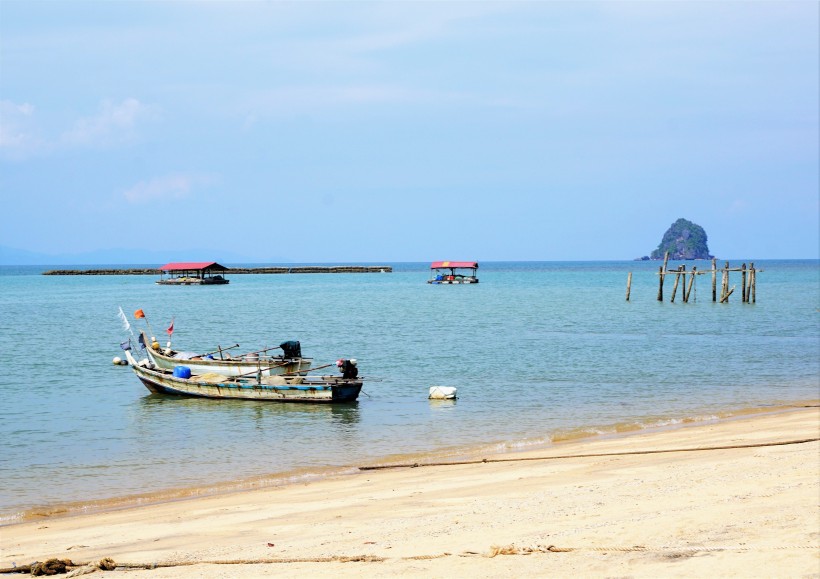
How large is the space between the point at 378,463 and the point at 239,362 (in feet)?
36.2

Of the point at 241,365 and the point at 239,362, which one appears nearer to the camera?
the point at 241,365

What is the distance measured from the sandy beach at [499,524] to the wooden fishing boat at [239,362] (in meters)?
10.8

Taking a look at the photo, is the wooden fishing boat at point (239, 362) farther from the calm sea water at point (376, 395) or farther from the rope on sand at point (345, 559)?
the rope on sand at point (345, 559)

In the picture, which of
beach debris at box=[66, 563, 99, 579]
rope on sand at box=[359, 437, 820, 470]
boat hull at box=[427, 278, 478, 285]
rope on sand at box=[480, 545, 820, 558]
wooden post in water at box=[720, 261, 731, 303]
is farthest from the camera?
boat hull at box=[427, 278, 478, 285]

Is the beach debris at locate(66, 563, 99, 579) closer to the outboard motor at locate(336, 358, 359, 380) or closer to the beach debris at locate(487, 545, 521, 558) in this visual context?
the beach debris at locate(487, 545, 521, 558)

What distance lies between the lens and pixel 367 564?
834 centimetres

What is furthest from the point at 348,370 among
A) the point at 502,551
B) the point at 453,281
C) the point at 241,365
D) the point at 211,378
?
the point at 453,281

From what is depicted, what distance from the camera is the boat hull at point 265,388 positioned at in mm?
23500

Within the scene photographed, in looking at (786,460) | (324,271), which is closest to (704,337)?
(786,460)

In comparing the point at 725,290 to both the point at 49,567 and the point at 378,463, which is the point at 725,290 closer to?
the point at 378,463

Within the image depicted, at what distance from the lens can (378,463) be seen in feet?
52.9

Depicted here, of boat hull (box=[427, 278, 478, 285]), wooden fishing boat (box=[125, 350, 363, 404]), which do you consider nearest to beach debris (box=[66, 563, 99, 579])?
wooden fishing boat (box=[125, 350, 363, 404])

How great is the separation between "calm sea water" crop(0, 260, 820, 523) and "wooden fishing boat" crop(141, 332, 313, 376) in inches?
54.0

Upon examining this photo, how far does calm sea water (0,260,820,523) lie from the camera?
16.2m
